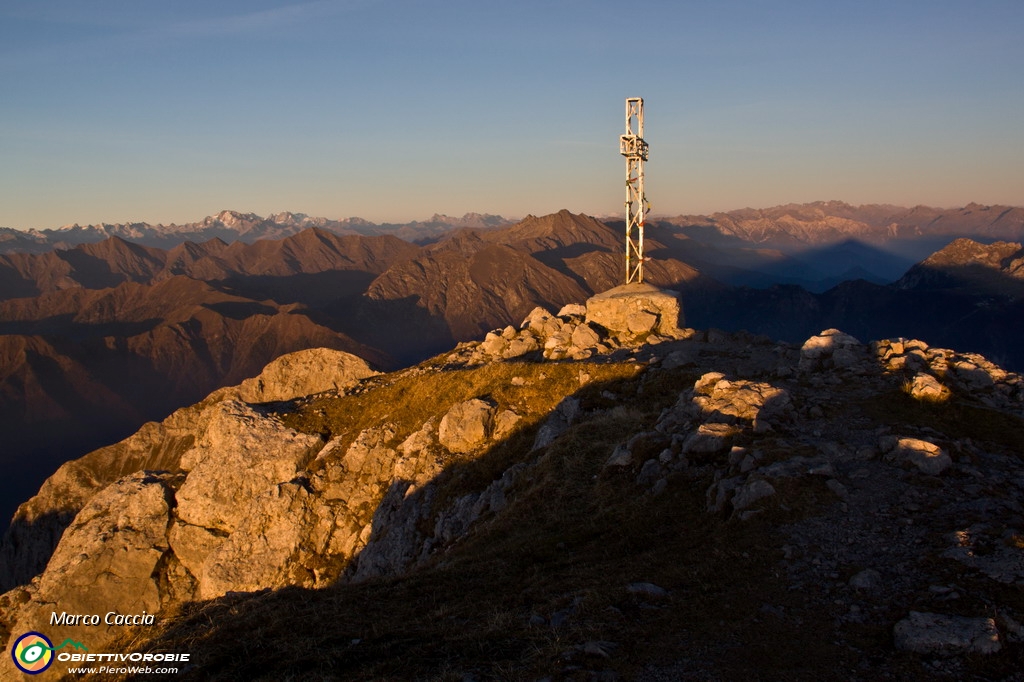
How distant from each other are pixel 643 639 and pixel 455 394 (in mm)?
22316

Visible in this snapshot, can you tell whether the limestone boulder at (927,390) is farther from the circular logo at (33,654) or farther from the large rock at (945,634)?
the circular logo at (33,654)

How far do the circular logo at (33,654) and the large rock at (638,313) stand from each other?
101ft

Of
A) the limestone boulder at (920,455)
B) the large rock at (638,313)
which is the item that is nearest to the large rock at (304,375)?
the large rock at (638,313)

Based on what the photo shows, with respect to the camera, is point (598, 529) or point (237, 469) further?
point (237, 469)

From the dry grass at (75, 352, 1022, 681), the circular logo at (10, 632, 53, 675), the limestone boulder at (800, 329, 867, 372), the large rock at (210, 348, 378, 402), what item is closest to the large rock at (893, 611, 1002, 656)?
the dry grass at (75, 352, 1022, 681)

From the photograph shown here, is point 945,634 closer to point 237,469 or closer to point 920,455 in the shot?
point 920,455

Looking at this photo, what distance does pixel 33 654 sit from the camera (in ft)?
66.5

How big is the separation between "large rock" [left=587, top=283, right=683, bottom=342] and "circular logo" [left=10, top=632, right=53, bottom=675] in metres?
30.8

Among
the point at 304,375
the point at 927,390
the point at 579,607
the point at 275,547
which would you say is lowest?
the point at 275,547

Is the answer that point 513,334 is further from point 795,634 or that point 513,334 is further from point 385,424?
point 795,634

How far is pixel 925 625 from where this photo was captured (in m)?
8.33

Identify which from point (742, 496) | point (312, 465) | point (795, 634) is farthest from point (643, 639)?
point (312, 465)

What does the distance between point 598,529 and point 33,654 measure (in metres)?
20.7

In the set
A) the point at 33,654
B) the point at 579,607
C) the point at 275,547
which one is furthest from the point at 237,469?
the point at 579,607
